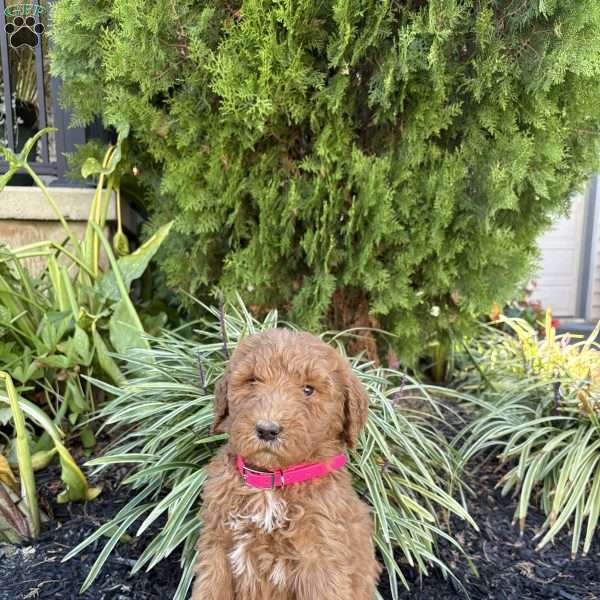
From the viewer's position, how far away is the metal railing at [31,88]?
167 inches

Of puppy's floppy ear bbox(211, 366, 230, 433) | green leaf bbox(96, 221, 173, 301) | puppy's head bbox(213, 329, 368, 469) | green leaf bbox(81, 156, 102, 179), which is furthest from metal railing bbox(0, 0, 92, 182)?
puppy's head bbox(213, 329, 368, 469)

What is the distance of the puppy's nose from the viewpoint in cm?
148

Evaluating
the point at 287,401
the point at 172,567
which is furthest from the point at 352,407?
the point at 172,567

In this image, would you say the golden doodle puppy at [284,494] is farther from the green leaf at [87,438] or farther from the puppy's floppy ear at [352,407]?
the green leaf at [87,438]

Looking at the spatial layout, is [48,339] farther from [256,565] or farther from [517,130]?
[517,130]

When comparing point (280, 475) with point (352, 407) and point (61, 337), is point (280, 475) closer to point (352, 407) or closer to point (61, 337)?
point (352, 407)

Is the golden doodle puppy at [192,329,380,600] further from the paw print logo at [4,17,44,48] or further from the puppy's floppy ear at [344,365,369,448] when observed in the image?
the paw print logo at [4,17,44,48]

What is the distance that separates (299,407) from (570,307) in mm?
8468

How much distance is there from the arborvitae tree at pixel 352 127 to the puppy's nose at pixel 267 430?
1.59m

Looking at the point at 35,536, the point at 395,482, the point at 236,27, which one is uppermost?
the point at 236,27

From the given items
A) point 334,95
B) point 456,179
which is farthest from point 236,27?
point 456,179

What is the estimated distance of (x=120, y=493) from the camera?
2650 millimetres

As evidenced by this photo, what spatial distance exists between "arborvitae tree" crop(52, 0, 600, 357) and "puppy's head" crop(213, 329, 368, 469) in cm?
132

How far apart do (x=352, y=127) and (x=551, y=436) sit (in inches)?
82.5
